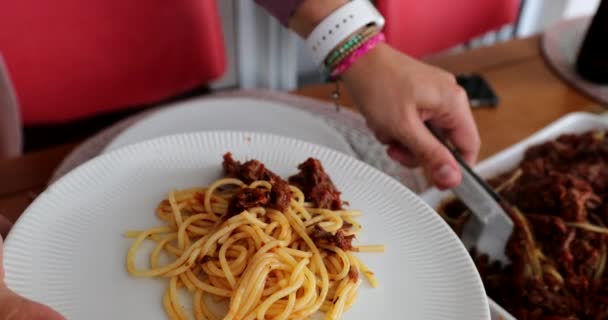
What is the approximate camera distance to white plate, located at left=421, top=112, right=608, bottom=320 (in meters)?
0.91

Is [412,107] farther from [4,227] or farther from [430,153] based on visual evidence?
[4,227]

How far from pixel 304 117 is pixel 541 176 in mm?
416

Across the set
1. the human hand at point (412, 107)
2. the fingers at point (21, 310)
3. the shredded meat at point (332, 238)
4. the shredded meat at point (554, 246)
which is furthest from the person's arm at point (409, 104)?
the fingers at point (21, 310)

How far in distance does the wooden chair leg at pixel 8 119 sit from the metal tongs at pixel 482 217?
821 mm

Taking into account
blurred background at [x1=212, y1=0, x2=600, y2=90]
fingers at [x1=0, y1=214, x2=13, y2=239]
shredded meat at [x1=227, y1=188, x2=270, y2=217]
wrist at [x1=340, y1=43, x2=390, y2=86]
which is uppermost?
wrist at [x1=340, y1=43, x2=390, y2=86]

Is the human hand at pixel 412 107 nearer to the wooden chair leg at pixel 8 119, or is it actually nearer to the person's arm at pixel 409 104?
the person's arm at pixel 409 104

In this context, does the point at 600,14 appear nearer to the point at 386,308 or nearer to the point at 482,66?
the point at 482,66

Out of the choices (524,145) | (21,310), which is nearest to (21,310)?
(21,310)

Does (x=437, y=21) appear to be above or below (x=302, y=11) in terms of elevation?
below

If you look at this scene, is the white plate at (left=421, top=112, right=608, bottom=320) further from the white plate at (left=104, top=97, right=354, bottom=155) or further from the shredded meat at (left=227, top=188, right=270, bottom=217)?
the shredded meat at (left=227, top=188, right=270, bottom=217)

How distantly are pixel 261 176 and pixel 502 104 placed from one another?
0.69 metres

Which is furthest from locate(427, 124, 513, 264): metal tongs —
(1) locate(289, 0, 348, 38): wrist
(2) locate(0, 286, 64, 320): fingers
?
(2) locate(0, 286, 64, 320): fingers

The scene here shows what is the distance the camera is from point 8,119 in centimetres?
117

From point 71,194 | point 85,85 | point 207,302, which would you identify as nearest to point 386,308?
point 207,302
